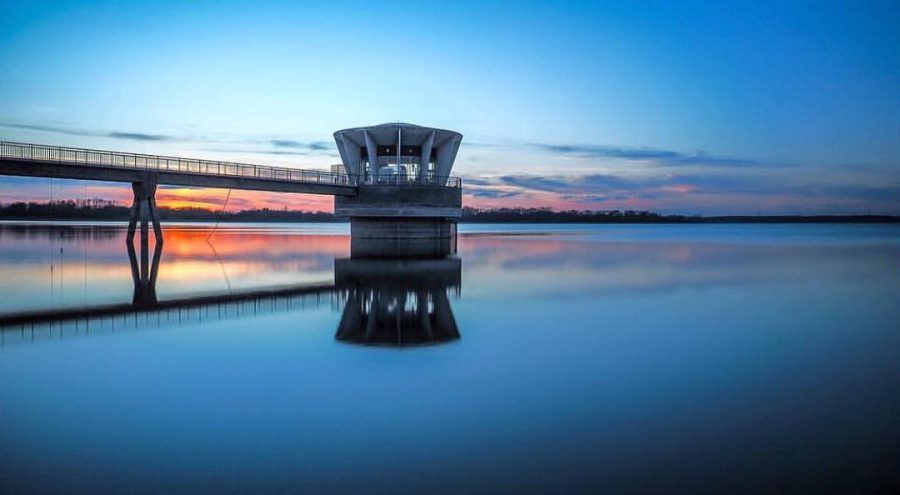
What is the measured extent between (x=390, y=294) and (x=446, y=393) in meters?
10.5

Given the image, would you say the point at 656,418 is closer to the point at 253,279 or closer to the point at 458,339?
the point at 458,339

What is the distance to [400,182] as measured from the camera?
137 ft

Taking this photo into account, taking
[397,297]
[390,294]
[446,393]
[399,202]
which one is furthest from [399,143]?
[446,393]

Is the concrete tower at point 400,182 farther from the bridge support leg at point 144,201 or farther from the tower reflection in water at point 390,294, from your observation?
the bridge support leg at point 144,201

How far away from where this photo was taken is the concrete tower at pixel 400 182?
40.9 meters

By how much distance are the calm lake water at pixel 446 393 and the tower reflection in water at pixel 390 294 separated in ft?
0.51

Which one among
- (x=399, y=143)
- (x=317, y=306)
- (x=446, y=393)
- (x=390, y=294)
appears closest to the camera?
(x=446, y=393)

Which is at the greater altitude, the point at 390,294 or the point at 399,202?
the point at 399,202

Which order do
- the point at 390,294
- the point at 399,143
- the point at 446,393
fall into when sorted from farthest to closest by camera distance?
1. the point at 399,143
2. the point at 390,294
3. the point at 446,393

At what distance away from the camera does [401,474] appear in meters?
5.77

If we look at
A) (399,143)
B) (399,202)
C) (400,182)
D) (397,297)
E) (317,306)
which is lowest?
(317,306)

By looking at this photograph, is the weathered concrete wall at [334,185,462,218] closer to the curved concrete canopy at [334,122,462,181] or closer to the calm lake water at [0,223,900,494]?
the curved concrete canopy at [334,122,462,181]

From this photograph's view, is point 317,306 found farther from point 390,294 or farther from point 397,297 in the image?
point 390,294

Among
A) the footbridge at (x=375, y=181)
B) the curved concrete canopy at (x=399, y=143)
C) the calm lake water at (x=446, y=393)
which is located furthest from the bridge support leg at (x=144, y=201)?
the calm lake water at (x=446, y=393)
